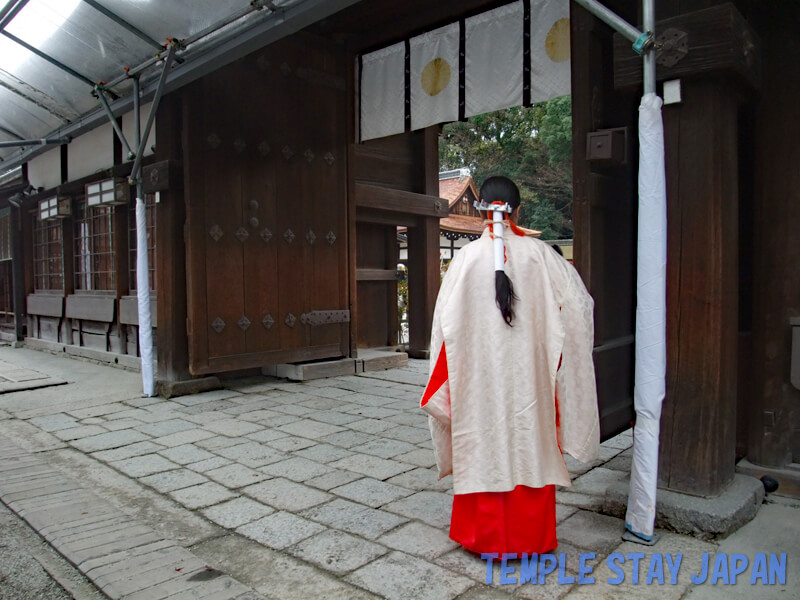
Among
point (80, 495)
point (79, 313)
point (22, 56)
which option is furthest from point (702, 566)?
point (79, 313)

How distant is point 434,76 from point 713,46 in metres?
3.74

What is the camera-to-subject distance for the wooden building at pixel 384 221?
2449 millimetres

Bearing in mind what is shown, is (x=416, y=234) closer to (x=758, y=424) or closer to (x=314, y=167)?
(x=314, y=167)

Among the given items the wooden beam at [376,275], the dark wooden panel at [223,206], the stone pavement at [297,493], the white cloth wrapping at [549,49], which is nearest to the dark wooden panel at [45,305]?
the stone pavement at [297,493]

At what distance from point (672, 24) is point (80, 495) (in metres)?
3.52

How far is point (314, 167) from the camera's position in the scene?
6.24 m

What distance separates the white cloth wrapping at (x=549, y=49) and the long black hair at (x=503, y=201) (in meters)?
2.77

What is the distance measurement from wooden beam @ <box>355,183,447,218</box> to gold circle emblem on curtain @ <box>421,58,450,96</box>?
4.81ft

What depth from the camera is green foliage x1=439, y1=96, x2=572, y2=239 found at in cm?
1880

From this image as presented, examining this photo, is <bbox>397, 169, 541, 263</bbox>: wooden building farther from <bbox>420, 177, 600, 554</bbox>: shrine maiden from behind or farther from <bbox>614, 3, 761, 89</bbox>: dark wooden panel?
<bbox>420, 177, 600, 554</bbox>: shrine maiden from behind

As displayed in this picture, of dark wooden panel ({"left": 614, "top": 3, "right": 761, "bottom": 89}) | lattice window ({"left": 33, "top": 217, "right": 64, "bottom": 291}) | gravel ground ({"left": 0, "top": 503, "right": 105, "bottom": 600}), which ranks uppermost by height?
dark wooden panel ({"left": 614, "top": 3, "right": 761, "bottom": 89})

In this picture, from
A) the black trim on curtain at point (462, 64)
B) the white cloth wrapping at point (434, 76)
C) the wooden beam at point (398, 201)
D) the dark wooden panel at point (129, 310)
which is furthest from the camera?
the wooden beam at point (398, 201)

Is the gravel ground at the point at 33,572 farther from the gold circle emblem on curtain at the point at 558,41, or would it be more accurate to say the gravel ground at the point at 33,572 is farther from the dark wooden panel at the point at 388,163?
the dark wooden panel at the point at 388,163

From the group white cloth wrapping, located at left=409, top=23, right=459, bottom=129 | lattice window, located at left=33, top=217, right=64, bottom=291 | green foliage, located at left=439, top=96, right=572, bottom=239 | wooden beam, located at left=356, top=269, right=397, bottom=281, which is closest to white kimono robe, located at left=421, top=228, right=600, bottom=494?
white cloth wrapping, located at left=409, top=23, right=459, bottom=129
